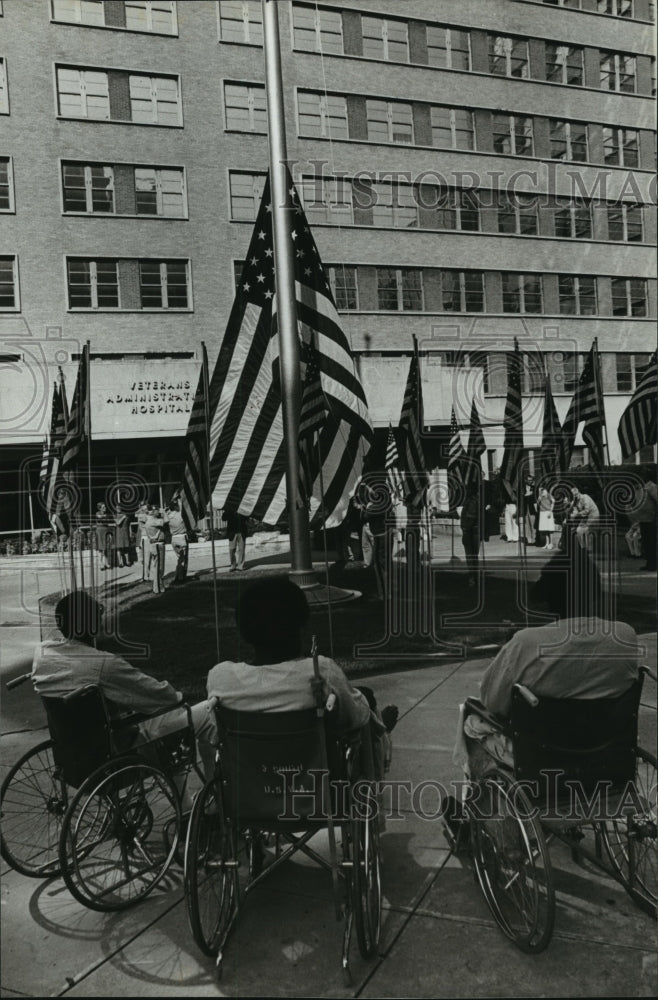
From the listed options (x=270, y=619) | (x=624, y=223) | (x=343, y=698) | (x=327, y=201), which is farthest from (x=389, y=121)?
(x=343, y=698)

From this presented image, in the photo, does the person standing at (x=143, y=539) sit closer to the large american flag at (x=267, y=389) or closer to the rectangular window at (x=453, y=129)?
the large american flag at (x=267, y=389)

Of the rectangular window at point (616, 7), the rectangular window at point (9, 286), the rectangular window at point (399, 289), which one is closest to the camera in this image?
the rectangular window at point (9, 286)

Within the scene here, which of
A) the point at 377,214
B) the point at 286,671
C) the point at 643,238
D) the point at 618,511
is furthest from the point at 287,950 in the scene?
the point at 618,511

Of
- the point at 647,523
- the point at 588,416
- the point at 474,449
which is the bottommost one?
the point at 647,523

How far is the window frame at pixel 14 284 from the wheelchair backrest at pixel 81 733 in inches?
54.6

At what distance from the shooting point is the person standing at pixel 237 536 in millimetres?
4630

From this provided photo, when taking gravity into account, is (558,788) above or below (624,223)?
below

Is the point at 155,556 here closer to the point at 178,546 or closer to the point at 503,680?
the point at 178,546

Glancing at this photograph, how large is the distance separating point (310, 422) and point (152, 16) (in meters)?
2.00

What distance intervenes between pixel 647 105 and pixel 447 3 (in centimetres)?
103

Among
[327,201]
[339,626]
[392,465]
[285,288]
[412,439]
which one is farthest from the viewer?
[392,465]

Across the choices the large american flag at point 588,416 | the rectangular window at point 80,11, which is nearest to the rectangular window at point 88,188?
the rectangular window at point 80,11

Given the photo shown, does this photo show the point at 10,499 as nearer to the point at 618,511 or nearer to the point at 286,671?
the point at 286,671

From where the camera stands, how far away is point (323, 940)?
251 centimetres
